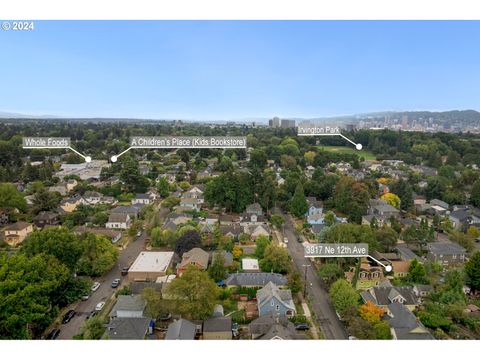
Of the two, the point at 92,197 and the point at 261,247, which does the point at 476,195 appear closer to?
the point at 261,247

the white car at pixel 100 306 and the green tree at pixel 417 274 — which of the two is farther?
the green tree at pixel 417 274

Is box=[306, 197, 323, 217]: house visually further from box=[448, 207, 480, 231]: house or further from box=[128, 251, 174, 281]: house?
box=[128, 251, 174, 281]: house

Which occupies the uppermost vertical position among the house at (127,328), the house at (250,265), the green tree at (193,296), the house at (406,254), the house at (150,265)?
the green tree at (193,296)

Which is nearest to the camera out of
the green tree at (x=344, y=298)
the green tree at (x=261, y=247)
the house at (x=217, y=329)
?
the house at (x=217, y=329)

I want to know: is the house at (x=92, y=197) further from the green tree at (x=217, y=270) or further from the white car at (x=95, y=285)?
the green tree at (x=217, y=270)

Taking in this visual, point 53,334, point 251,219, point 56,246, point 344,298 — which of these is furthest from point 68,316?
point 251,219

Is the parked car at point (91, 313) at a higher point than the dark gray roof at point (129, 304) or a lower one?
lower

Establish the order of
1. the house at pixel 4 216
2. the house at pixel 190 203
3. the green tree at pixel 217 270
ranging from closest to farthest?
the green tree at pixel 217 270
the house at pixel 4 216
the house at pixel 190 203

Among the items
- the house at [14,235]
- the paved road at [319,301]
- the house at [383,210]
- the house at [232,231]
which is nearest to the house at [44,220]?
the house at [14,235]
